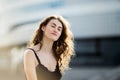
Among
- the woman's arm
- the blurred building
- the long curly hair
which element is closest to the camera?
the woman's arm

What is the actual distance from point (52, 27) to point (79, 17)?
662 cm

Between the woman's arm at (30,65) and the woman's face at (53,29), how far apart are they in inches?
4.4

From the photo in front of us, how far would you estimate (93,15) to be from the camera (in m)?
8.45

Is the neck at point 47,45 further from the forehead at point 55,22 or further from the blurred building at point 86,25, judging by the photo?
the blurred building at point 86,25

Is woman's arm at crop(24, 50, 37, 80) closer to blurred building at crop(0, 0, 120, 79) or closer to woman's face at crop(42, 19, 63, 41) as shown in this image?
woman's face at crop(42, 19, 63, 41)

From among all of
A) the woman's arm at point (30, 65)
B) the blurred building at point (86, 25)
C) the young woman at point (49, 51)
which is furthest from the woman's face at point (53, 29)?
the blurred building at point (86, 25)

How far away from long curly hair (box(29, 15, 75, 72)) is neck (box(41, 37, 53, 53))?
21 mm

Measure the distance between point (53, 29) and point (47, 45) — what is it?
0.07 m

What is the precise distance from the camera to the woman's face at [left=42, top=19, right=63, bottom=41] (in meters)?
1.80

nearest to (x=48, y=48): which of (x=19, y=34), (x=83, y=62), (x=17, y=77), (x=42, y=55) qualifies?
(x=42, y=55)

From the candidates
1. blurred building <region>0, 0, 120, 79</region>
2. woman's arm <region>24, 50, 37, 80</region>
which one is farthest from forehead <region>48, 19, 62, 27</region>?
blurred building <region>0, 0, 120, 79</region>

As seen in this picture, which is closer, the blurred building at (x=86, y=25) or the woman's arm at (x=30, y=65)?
the woman's arm at (x=30, y=65)

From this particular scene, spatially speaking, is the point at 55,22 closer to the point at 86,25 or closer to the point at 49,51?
the point at 49,51

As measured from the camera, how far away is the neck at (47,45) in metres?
1.80
